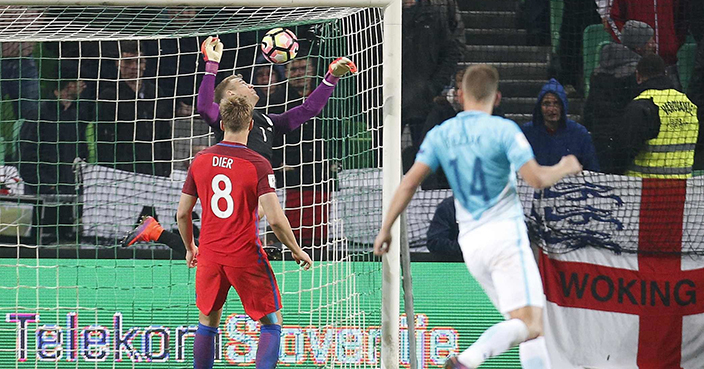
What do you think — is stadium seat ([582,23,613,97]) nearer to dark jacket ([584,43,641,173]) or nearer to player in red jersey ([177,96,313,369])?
dark jacket ([584,43,641,173])

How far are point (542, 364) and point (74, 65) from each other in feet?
14.8

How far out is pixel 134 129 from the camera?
7.20 meters

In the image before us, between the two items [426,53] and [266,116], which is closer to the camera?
[266,116]

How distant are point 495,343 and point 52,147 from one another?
4.18m

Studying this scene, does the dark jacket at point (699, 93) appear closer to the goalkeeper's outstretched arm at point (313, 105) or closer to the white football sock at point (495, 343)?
the goalkeeper's outstretched arm at point (313, 105)

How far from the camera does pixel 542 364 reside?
15.1 feet

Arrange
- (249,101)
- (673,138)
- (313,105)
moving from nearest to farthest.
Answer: (249,101) → (313,105) → (673,138)

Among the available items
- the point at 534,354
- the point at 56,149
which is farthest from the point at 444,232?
the point at 56,149

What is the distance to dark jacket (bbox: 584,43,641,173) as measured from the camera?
7031 mm

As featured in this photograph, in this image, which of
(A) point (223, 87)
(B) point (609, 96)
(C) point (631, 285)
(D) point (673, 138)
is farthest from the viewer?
(B) point (609, 96)

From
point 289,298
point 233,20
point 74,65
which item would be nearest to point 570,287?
point 289,298

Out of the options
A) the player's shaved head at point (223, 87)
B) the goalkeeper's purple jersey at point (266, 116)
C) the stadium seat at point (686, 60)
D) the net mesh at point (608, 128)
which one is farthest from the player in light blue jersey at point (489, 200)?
the stadium seat at point (686, 60)

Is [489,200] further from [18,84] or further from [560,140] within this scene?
[18,84]

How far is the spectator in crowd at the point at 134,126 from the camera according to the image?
719 cm
